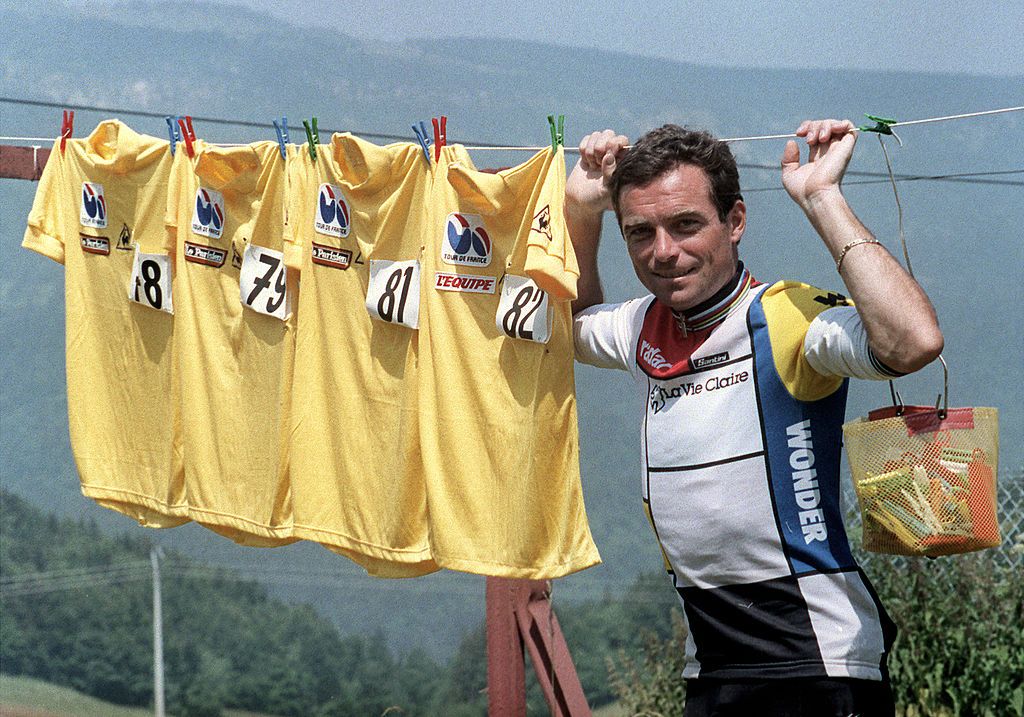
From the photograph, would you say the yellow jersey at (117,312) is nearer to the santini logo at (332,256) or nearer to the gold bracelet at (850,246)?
the santini logo at (332,256)

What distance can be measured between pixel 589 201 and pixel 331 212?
91 centimetres

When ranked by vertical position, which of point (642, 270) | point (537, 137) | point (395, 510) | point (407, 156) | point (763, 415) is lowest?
point (395, 510)

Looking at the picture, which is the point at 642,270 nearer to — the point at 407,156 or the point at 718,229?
the point at 718,229

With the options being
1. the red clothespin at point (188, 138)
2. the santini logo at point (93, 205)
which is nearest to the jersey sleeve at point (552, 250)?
the red clothespin at point (188, 138)

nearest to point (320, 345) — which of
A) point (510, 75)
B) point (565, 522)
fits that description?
point (565, 522)

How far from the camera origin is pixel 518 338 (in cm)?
306

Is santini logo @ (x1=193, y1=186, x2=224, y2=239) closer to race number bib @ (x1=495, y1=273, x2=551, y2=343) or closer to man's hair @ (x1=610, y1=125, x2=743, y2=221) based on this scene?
race number bib @ (x1=495, y1=273, x2=551, y2=343)

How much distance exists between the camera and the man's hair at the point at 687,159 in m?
2.51

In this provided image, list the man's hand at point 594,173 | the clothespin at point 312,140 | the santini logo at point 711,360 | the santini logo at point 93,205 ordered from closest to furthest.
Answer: the santini logo at point 711,360 < the man's hand at point 594,173 < the clothespin at point 312,140 < the santini logo at point 93,205

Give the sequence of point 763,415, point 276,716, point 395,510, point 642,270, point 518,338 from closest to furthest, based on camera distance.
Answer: point 763,415 < point 642,270 < point 518,338 < point 395,510 < point 276,716

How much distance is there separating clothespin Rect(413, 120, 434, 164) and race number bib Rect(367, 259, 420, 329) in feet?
0.99

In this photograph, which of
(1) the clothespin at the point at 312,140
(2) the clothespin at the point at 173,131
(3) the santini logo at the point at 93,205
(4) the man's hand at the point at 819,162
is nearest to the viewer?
(4) the man's hand at the point at 819,162

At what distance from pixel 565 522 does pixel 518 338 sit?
1.70 feet

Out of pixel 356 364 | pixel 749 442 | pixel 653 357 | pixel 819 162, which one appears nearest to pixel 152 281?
pixel 356 364
